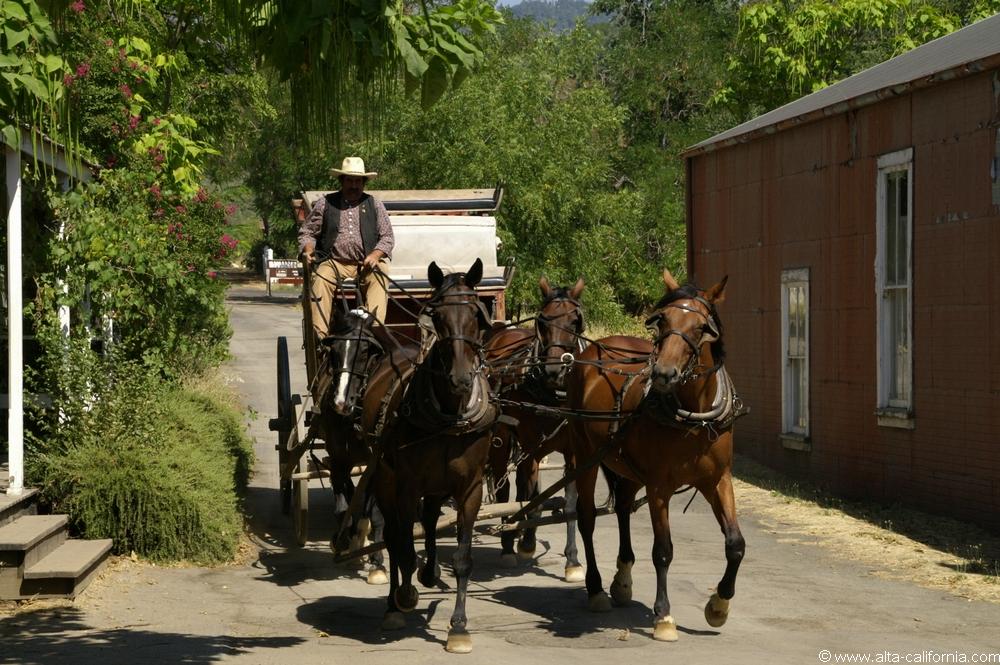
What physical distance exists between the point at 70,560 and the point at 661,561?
4527 millimetres

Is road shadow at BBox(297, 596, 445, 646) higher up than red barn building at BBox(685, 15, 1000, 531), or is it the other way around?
red barn building at BBox(685, 15, 1000, 531)

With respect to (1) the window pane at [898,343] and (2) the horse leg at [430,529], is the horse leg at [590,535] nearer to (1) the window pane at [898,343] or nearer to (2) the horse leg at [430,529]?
(2) the horse leg at [430,529]

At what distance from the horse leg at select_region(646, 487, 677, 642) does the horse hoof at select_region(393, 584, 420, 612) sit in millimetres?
1633

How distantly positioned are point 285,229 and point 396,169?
2620 cm

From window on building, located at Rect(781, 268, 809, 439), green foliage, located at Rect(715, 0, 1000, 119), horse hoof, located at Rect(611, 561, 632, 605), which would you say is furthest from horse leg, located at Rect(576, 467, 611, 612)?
green foliage, located at Rect(715, 0, 1000, 119)

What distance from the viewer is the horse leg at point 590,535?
31.5 feet

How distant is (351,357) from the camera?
35.0 ft

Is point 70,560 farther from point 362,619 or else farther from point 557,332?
point 557,332

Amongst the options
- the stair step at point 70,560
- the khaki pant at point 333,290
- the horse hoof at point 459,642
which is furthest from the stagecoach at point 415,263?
the horse hoof at point 459,642

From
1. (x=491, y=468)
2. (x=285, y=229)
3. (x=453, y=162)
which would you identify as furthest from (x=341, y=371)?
(x=285, y=229)

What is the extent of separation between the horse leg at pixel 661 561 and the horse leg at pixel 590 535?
0.68 metres

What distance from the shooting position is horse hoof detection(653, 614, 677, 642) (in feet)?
28.2

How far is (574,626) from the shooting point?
916 cm

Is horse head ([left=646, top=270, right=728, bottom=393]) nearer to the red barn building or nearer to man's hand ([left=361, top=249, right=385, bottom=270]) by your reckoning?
man's hand ([left=361, top=249, right=385, bottom=270])
